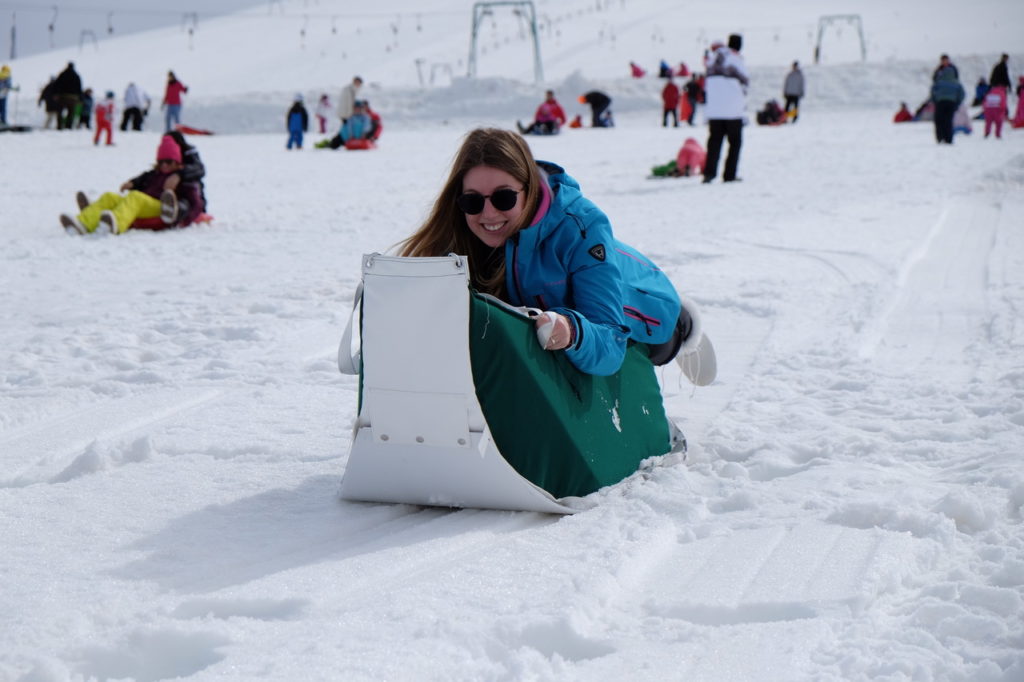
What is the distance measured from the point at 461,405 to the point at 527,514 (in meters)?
0.37

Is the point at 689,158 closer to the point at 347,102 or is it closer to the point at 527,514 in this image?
the point at 347,102

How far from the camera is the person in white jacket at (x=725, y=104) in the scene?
11.4 metres

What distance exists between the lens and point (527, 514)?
2818 millimetres

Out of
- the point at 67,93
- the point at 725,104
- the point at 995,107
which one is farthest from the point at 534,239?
the point at 67,93

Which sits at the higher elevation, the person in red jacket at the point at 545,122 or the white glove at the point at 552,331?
the person in red jacket at the point at 545,122

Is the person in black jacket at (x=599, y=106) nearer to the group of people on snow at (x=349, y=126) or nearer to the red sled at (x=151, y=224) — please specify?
the group of people on snow at (x=349, y=126)

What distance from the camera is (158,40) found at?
59781 mm

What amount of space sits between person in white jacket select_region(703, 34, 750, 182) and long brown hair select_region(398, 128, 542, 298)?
8888mm

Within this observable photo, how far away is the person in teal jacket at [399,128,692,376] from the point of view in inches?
111

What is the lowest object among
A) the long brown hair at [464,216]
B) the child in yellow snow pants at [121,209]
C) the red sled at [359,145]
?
the child in yellow snow pants at [121,209]

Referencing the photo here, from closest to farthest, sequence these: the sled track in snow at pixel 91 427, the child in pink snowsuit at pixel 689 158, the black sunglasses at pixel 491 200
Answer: the black sunglasses at pixel 491 200 → the sled track in snow at pixel 91 427 → the child in pink snowsuit at pixel 689 158

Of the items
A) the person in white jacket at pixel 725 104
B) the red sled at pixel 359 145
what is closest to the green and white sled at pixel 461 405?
the person in white jacket at pixel 725 104

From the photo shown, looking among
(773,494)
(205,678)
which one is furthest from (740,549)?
(205,678)

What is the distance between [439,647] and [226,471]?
53.3 inches
